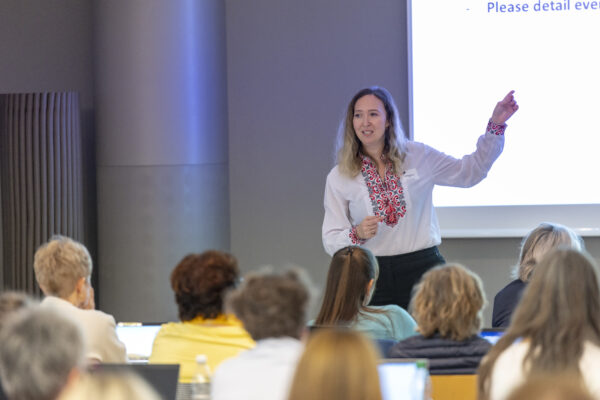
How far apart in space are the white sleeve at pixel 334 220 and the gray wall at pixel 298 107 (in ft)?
4.44

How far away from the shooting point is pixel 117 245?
5.95 m

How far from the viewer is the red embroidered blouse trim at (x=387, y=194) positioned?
14.1ft

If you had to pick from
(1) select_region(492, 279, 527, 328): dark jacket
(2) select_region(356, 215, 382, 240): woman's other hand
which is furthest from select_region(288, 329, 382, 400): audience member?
(2) select_region(356, 215, 382, 240): woman's other hand

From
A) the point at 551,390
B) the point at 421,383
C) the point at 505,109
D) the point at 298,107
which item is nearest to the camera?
the point at 551,390

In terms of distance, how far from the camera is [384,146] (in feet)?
14.4

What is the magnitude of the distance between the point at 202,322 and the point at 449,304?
0.76 metres

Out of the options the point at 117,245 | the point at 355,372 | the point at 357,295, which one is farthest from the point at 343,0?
the point at 355,372

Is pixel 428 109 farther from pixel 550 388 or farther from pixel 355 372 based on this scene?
pixel 550 388

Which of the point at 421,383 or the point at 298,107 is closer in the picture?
the point at 421,383

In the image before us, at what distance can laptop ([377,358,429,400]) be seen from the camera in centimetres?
229

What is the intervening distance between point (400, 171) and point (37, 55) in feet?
10.8

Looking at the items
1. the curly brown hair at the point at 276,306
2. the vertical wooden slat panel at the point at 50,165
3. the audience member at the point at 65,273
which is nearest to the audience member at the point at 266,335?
the curly brown hair at the point at 276,306

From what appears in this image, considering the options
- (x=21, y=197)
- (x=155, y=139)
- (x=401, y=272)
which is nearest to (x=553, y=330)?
(x=401, y=272)

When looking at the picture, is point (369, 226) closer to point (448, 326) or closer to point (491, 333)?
point (491, 333)
